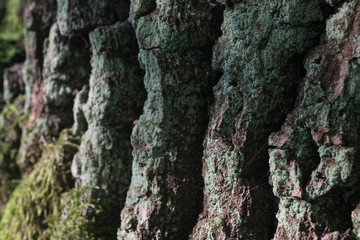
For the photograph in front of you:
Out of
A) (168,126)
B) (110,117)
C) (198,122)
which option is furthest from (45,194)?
(198,122)

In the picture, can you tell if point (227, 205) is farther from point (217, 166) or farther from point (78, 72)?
point (78, 72)

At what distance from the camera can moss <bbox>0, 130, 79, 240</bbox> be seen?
7.96ft

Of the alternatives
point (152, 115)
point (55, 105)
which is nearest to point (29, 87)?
point (55, 105)

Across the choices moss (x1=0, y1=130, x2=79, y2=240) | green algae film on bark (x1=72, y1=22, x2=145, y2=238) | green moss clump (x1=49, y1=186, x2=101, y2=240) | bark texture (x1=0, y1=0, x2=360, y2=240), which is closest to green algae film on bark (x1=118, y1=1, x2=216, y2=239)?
bark texture (x1=0, y1=0, x2=360, y2=240)

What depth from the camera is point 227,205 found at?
5.56 ft

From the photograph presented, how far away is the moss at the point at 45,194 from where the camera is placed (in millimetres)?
2426

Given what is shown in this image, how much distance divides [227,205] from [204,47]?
76 centimetres

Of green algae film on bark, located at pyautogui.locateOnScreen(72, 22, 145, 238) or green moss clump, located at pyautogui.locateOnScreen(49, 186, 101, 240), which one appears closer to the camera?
green algae film on bark, located at pyautogui.locateOnScreen(72, 22, 145, 238)

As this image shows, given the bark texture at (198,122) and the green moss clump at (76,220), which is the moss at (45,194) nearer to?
the bark texture at (198,122)

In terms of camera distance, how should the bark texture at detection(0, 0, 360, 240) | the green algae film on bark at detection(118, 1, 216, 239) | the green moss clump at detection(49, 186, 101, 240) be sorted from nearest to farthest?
the bark texture at detection(0, 0, 360, 240) → the green algae film on bark at detection(118, 1, 216, 239) → the green moss clump at detection(49, 186, 101, 240)

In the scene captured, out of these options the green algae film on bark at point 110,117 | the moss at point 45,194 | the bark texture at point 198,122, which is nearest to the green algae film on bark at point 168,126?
the bark texture at point 198,122

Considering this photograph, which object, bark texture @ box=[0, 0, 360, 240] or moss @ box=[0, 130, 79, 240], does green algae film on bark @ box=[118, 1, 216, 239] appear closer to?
bark texture @ box=[0, 0, 360, 240]

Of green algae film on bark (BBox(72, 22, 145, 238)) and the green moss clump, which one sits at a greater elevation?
green algae film on bark (BBox(72, 22, 145, 238))

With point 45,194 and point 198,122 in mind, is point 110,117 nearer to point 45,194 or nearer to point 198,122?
Answer: point 198,122
